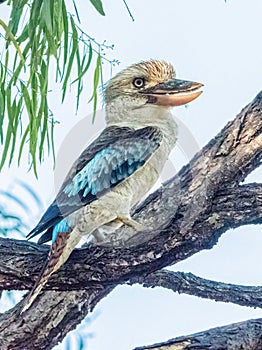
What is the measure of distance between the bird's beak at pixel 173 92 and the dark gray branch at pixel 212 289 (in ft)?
0.69

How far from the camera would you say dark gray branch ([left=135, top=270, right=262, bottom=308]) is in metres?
1.08

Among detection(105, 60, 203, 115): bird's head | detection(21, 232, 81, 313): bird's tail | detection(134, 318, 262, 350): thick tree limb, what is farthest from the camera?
detection(105, 60, 203, 115): bird's head

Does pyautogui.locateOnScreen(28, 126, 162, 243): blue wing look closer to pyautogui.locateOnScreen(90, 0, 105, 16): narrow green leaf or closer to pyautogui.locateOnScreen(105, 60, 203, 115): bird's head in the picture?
pyautogui.locateOnScreen(105, 60, 203, 115): bird's head

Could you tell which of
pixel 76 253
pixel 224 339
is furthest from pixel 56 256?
pixel 224 339

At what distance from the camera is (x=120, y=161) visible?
3.24 ft

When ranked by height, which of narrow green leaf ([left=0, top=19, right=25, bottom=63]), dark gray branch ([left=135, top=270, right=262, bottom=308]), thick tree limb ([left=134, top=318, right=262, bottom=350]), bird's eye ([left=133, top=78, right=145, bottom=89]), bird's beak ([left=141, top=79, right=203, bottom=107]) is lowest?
thick tree limb ([left=134, top=318, right=262, bottom=350])

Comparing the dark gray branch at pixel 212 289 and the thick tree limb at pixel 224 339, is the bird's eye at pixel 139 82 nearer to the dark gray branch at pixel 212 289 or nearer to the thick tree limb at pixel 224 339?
the dark gray branch at pixel 212 289

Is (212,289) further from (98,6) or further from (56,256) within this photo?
(98,6)

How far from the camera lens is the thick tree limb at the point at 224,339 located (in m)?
0.75

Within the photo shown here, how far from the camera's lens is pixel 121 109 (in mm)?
1088

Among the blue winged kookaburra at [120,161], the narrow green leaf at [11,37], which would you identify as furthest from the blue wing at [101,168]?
the narrow green leaf at [11,37]

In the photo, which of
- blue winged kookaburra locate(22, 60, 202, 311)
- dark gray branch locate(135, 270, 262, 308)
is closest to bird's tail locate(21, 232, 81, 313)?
blue winged kookaburra locate(22, 60, 202, 311)

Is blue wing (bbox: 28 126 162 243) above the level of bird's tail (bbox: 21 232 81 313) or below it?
above

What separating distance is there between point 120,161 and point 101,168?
0.02 meters
